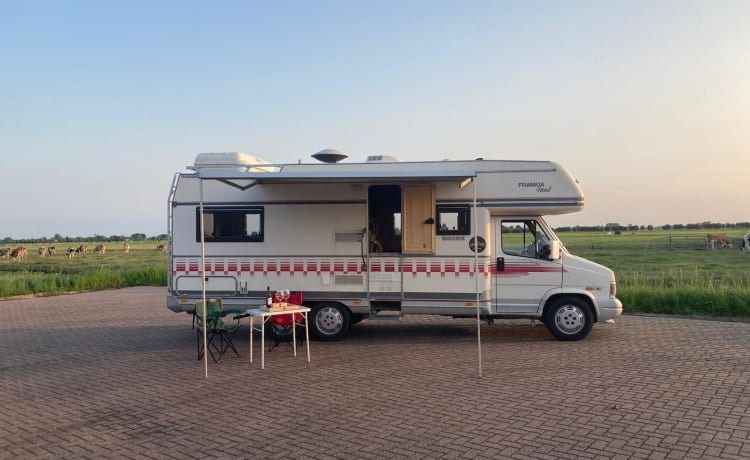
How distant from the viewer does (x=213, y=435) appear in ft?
17.6

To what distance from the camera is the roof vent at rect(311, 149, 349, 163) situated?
10.2 m

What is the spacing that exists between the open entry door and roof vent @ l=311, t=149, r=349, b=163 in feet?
4.74

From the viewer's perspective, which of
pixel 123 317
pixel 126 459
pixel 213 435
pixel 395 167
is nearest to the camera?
pixel 126 459

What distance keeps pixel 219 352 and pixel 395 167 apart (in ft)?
13.8

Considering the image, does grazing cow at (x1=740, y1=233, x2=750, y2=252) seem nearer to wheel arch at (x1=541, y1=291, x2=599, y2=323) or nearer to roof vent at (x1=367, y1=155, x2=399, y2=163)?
wheel arch at (x1=541, y1=291, x2=599, y2=323)

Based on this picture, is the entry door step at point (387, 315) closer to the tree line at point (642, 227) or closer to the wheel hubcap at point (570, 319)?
the wheel hubcap at point (570, 319)

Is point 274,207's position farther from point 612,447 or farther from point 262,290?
point 612,447

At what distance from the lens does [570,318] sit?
9.74 metres

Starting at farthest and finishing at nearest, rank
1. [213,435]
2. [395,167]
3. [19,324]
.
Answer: [19,324] < [395,167] < [213,435]

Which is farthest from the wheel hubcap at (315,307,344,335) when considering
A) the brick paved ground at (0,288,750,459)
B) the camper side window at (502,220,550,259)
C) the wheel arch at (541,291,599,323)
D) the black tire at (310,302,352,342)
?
the wheel arch at (541,291,599,323)

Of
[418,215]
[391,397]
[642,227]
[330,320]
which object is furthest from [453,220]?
[642,227]

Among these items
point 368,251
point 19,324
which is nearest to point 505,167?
point 368,251

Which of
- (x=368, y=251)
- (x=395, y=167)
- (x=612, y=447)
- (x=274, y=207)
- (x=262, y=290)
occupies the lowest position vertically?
(x=612, y=447)

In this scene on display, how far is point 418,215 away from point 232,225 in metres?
3.23
